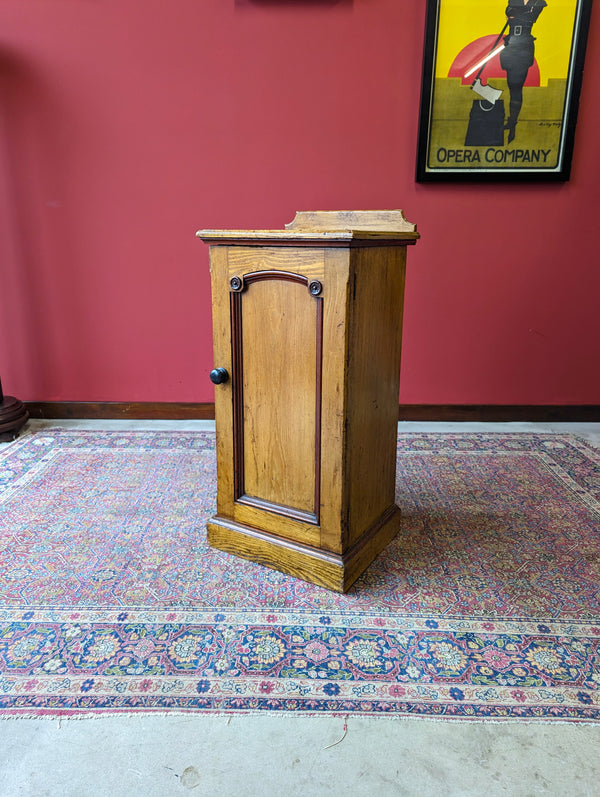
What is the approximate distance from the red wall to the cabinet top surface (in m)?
1.10

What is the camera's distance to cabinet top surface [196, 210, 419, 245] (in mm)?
1494

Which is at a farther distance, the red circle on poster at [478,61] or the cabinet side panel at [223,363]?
the red circle on poster at [478,61]

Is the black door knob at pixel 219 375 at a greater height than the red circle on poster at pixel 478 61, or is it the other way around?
the red circle on poster at pixel 478 61

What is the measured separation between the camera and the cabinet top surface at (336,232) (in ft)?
4.90

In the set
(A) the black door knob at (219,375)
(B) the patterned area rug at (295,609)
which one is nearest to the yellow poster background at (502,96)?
(B) the patterned area rug at (295,609)

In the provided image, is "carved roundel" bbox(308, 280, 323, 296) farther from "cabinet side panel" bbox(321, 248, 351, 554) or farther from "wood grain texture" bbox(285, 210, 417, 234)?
"wood grain texture" bbox(285, 210, 417, 234)

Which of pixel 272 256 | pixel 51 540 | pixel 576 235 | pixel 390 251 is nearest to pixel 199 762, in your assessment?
pixel 51 540

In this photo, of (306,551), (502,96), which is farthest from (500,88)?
(306,551)

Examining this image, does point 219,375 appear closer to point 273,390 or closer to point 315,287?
point 273,390

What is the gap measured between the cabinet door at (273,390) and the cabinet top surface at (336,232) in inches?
1.6

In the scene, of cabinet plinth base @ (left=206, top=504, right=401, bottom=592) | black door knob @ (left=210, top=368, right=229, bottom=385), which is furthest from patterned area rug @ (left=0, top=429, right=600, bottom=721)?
black door knob @ (left=210, top=368, right=229, bottom=385)

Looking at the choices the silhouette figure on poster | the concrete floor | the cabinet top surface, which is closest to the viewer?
the concrete floor

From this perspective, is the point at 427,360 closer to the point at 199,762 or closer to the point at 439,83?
the point at 439,83

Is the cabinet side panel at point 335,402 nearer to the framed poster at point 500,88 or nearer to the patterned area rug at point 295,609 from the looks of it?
the patterned area rug at point 295,609
